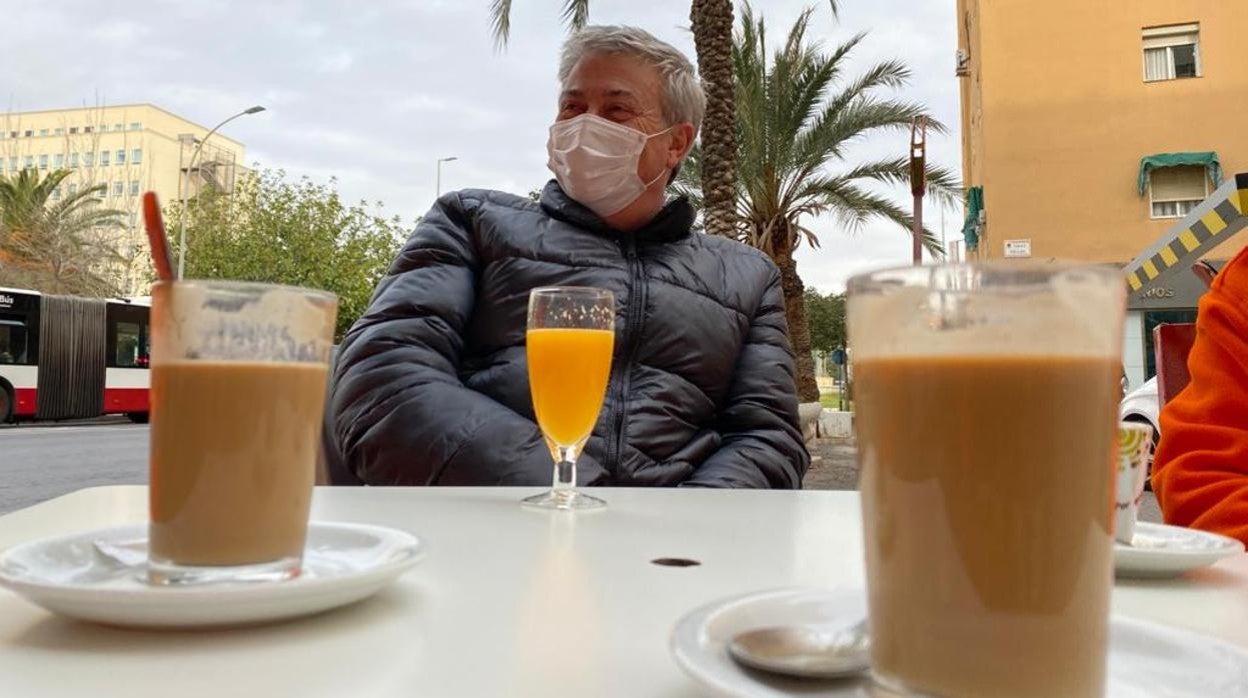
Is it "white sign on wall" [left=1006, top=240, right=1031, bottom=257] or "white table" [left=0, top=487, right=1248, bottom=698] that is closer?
"white table" [left=0, top=487, right=1248, bottom=698]

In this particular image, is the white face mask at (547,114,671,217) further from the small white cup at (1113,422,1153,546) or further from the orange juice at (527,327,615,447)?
the small white cup at (1113,422,1153,546)

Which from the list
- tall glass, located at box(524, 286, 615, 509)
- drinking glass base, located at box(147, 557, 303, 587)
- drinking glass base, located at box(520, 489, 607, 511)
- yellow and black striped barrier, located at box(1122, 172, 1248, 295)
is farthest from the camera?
yellow and black striped barrier, located at box(1122, 172, 1248, 295)

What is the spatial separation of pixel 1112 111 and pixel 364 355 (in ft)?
48.1

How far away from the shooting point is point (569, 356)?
1393 mm

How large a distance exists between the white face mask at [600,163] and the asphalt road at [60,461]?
4151mm

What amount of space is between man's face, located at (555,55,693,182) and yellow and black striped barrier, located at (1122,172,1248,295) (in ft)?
11.8

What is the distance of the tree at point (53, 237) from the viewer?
19188mm

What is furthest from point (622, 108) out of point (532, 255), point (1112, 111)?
point (1112, 111)

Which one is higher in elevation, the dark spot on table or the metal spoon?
the metal spoon

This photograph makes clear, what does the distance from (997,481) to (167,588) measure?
1.66ft

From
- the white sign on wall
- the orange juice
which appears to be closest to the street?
the white sign on wall

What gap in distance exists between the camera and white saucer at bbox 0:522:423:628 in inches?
21.7

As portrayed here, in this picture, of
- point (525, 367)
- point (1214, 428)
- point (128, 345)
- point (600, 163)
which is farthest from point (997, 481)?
point (128, 345)

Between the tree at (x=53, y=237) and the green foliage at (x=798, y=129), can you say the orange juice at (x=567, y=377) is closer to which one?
A: the green foliage at (x=798, y=129)
